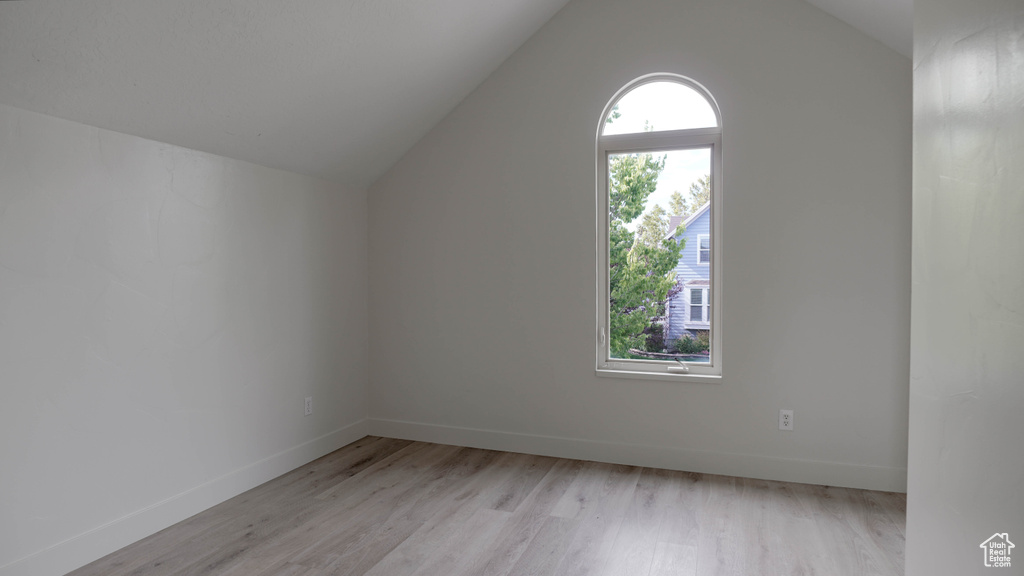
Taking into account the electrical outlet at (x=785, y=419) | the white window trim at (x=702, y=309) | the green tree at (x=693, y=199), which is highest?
the green tree at (x=693, y=199)

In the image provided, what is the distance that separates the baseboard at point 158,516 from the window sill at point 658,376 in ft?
6.10

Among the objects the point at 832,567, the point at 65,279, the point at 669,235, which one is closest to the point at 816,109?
the point at 669,235

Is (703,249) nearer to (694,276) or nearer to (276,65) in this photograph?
(694,276)

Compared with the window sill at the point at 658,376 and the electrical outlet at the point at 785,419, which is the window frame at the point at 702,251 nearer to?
the window sill at the point at 658,376

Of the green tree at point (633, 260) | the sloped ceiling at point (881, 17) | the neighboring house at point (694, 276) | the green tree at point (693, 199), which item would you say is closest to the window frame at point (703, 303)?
the neighboring house at point (694, 276)

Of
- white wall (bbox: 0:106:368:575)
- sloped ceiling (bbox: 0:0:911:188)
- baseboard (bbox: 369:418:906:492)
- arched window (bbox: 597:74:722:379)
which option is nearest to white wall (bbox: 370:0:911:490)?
baseboard (bbox: 369:418:906:492)

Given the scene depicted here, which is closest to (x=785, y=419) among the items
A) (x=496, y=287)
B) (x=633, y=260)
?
(x=633, y=260)

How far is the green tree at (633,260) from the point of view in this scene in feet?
12.1

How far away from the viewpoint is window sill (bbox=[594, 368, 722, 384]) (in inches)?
136

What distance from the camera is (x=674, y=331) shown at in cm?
367

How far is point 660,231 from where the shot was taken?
12.1ft

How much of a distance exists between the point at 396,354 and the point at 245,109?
1988 millimetres

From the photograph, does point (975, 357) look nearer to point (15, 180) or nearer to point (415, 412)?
point (15, 180)

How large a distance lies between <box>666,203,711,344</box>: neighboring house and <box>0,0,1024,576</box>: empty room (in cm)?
2
